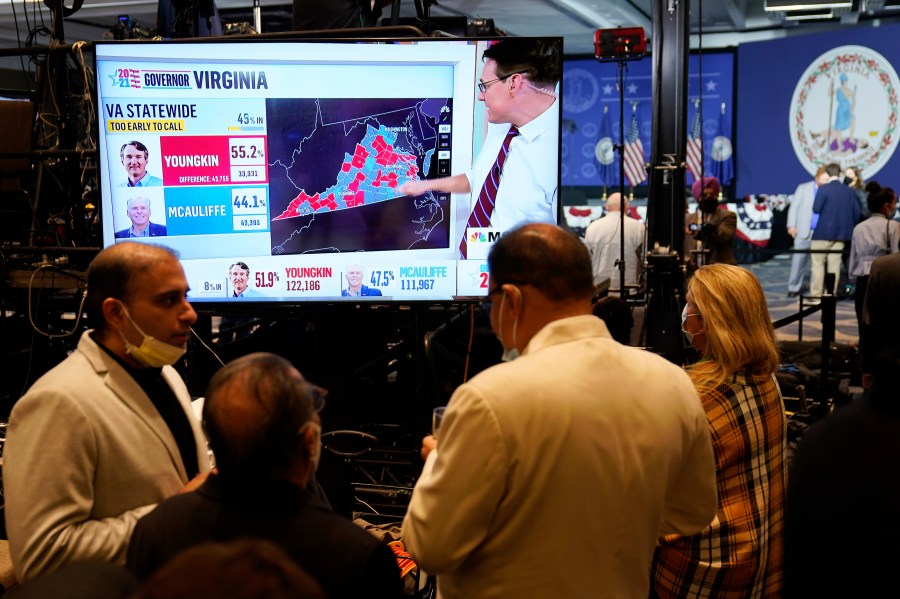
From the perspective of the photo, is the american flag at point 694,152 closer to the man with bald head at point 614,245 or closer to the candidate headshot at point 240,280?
the man with bald head at point 614,245

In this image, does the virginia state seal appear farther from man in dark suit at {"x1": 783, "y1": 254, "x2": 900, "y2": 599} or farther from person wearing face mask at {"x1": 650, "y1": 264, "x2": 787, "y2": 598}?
man in dark suit at {"x1": 783, "y1": 254, "x2": 900, "y2": 599}

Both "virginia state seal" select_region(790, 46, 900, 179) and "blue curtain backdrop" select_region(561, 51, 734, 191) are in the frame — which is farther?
"blue curtain backdrop" select_region(561, 51, 734, 191)

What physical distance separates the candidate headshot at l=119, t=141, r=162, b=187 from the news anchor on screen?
103 cm

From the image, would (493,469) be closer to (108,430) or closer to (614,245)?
(108,430)

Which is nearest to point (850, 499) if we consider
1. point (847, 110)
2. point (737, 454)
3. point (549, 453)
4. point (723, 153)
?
point (549, 453)

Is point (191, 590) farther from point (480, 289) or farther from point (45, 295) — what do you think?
point (45, 295)

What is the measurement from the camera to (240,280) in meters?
3.80

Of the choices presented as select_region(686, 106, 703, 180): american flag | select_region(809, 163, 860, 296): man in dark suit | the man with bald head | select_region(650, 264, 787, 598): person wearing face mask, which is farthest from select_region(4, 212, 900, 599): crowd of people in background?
select_region(686, 106, 703, 180): american flag

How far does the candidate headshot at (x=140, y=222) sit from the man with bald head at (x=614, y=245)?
5.41 meters

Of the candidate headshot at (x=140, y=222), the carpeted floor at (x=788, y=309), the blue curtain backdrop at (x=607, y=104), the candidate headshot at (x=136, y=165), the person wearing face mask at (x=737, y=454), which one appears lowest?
the carpeted floor at (x=788, y=309)

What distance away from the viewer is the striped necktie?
375 centimetres

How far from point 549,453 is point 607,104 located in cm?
1575

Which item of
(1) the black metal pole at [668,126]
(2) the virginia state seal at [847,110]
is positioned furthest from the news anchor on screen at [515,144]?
(2) the virginia state seal at [847,110]

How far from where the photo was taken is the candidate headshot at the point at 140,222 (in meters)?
3.76
